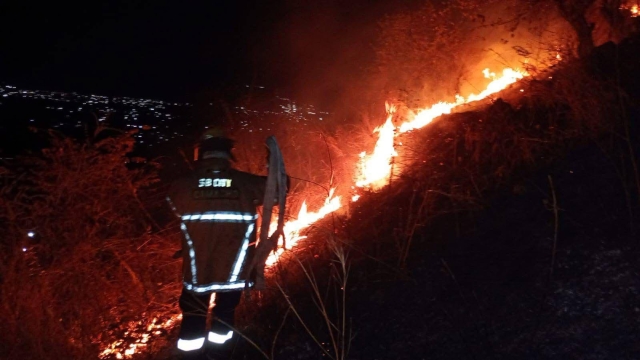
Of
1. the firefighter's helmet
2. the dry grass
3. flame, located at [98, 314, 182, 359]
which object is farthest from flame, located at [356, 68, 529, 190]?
flame, located at [98, 314, 182, 359]

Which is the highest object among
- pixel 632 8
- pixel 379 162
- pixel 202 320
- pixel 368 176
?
pixel 632 8

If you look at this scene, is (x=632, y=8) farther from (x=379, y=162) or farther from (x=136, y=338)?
(x=136, y=338)

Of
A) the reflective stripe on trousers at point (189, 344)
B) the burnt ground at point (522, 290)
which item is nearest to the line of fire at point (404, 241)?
the burnt ground at point (522, 290)

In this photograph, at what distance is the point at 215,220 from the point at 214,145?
515 mm

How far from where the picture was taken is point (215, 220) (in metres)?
3.60

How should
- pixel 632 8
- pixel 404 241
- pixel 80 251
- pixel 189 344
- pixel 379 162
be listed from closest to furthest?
pixel 189 344 → pixel 404 241 → pixel 80 251 → pixel 379 162 → pixel 632 8

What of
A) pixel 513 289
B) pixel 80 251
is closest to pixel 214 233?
pixel 80 251

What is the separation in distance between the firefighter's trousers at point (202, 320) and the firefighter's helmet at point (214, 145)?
3.15 ft

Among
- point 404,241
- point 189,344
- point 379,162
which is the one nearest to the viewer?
point 189,344

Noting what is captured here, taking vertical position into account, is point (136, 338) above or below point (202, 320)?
below

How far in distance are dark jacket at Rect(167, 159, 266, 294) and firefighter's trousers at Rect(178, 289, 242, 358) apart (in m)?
0.09

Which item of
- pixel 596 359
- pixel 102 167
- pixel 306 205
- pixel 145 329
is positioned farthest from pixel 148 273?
pixel 596 359

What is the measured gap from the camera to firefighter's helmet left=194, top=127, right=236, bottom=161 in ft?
12.0

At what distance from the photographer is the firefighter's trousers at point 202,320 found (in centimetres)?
370
